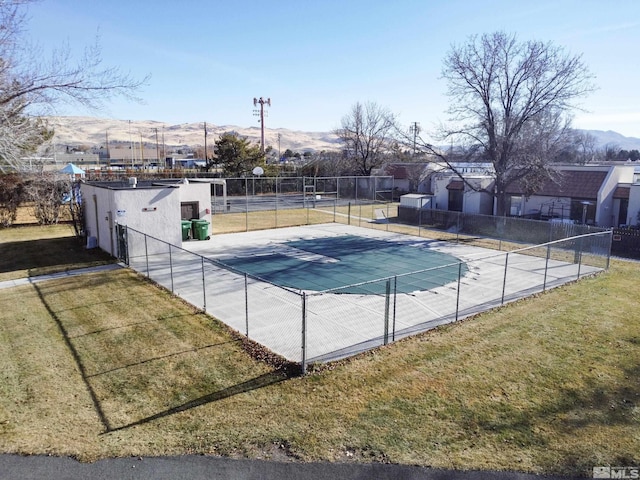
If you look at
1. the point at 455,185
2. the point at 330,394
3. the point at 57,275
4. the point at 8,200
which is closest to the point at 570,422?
the point at 330,394

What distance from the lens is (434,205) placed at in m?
39.2

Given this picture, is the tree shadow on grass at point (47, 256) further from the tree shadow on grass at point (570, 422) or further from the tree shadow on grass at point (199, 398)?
the tree shadow on grass at point (570, 422)

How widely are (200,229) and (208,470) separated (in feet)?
62.3

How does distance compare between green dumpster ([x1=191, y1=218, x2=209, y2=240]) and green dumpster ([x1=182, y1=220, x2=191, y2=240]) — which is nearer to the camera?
green dumpster ([x1=182, y1=220, x2=191, y2=240])

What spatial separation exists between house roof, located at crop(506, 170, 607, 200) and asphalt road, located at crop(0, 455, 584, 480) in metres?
29.3

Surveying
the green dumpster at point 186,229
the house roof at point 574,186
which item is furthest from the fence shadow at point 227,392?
the house roof at point 574,186

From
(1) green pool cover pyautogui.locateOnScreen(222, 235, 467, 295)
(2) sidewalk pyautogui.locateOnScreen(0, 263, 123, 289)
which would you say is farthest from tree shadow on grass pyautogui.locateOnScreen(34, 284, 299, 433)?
(2) sidewalk pyautogui.locateOnScreen(0, 263, 123, 289)

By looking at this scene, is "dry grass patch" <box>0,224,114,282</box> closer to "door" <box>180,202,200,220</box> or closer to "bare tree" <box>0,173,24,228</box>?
"bare tree" <box>0,173,24,228</box>

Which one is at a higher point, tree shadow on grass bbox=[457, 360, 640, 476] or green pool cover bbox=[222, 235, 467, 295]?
green pool cover bbox=[222, 235, 467, 295]

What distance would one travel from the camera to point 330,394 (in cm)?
830

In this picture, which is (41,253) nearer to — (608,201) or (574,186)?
(574,186)

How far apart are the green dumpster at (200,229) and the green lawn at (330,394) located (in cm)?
1161

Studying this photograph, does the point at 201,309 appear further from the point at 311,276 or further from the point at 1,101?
the point at 1,101

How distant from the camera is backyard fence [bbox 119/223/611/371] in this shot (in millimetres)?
10930
